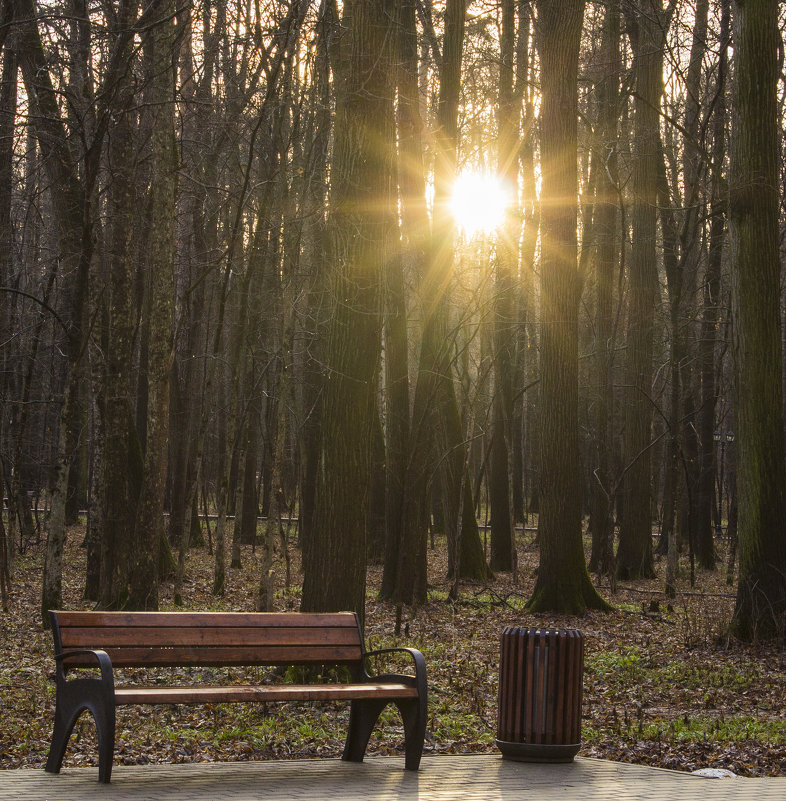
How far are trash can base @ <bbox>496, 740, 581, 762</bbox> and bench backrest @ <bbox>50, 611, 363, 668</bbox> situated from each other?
120 centimetres

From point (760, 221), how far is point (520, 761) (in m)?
8.17

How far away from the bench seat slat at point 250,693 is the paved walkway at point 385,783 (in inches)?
18.2

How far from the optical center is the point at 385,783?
5664 mm

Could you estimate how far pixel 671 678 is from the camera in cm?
1044

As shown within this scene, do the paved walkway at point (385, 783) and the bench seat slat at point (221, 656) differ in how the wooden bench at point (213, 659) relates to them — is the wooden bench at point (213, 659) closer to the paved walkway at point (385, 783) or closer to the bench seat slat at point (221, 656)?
the bench seat slat at point (221, 656)

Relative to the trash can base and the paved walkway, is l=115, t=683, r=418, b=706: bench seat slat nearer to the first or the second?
the paved walkway

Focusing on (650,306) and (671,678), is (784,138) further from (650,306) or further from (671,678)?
(671,678)

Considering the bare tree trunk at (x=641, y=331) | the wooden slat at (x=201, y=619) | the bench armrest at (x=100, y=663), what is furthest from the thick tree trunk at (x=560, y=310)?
the bench armrest at (x=100, y=663)

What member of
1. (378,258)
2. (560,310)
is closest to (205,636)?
(378,258)

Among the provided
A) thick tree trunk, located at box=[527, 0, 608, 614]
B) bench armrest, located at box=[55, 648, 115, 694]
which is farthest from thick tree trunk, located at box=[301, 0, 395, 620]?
thick tree trunk, located at box=[527, 0, 608, 614]

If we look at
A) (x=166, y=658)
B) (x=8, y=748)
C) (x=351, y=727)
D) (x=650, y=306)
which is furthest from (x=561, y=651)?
(x=650, y=306)

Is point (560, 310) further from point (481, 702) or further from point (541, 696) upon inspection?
point (541, 696)

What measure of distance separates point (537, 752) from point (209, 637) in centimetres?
231

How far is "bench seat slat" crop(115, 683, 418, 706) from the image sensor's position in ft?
17.4
